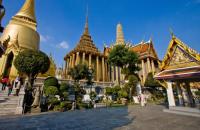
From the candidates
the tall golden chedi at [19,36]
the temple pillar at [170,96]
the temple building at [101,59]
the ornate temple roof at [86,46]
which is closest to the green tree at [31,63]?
the tall golden chedi at [19,36]

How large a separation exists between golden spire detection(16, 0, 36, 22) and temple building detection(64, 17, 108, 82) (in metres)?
12.1

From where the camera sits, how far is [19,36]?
75.3 feet

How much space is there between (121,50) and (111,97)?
796 centimetres

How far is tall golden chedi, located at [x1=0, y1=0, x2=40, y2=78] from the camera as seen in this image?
66.5 ft

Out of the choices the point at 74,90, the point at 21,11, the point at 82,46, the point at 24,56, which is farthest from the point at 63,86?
the point at 21,11

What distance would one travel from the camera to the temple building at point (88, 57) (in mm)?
31172

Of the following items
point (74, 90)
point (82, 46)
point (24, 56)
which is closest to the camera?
point (24, 56)

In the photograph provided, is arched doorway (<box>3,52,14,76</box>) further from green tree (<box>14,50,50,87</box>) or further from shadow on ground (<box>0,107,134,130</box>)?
shadow on ground (<box>0,107,134,130</box>)

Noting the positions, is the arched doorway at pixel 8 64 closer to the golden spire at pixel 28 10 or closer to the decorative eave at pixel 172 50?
the golden spire at pixel 28 10

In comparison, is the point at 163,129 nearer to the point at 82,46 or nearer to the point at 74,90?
the point at 74,90

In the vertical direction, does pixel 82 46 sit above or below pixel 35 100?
above

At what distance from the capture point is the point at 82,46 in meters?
32.8

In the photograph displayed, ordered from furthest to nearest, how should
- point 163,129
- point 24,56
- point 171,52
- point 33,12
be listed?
point 33,12 < point 24,56 < point 171,52 < point 163,129

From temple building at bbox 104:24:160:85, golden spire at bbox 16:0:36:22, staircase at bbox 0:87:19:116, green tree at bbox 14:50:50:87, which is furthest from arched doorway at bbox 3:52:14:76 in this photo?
temple building at bbox 104:24:160:85
